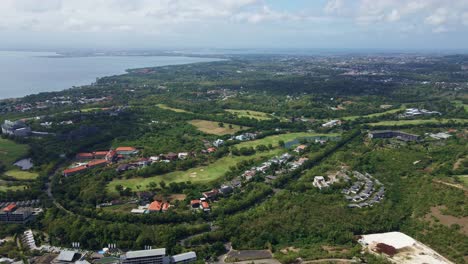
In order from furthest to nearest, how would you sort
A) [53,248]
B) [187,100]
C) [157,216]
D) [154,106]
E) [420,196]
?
[187,100] < [154,106] < [420,196] < [157,216] < [53,248]

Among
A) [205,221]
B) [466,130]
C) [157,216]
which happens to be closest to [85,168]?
[157,216]

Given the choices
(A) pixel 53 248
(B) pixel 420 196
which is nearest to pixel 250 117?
(B) pixel 420 196

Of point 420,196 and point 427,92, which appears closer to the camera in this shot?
point 420,196

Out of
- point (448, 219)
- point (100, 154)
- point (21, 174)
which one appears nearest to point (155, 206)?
point (21, 174)

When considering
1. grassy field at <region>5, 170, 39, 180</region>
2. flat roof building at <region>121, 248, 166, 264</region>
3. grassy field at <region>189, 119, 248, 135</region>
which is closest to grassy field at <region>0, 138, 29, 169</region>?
grassy field at <region>5, 170, 39, 180</region>

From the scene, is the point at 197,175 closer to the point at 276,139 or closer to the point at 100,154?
the point at 100,154

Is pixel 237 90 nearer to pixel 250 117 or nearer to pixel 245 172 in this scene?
pixel 250 117

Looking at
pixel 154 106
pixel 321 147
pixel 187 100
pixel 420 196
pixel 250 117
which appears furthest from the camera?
pixel 187 100
